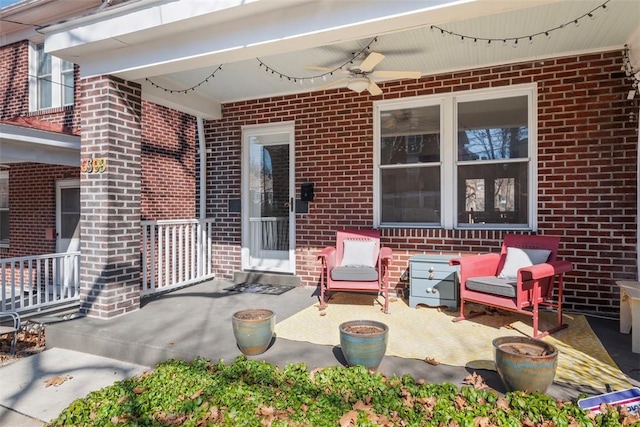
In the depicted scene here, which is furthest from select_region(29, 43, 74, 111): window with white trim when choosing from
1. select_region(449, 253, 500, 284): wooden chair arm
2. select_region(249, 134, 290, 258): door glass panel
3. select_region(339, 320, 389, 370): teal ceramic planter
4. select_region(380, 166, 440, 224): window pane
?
select_region(449, 253, 500, 284): wooden chair arm

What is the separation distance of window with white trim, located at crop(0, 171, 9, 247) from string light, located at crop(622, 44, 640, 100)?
459 inches

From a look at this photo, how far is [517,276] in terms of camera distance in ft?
11.0

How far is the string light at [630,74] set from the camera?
12.3 feet

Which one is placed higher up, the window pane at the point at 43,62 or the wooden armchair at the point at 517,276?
the window pane at the point at 43,62

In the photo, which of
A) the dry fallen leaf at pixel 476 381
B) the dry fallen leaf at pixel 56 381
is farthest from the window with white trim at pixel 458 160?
the dry fallen leaf at pixel 56 381

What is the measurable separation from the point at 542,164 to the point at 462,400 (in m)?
3.22

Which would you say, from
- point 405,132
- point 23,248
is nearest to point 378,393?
point 405,132

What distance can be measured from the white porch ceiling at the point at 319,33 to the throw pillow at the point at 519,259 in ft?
6.99

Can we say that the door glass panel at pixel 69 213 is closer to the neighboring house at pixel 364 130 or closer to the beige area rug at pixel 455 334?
the neighboring house at pixel 364 130

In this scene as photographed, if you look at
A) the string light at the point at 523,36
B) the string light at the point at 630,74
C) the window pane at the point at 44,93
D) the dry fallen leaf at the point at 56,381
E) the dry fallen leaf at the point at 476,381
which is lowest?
the dry fallen leaf at the point at 56,381

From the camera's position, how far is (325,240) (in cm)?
541

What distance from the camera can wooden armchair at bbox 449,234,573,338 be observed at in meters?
3.38

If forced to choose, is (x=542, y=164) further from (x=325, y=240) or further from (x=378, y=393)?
(x=378, y=393)

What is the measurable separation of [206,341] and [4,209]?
28.4ft
